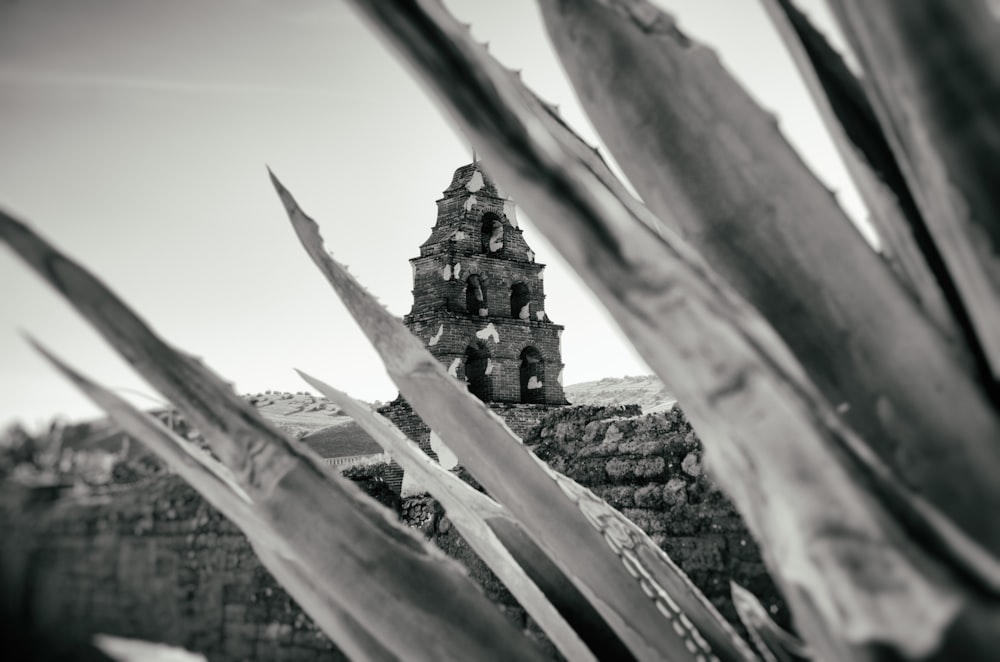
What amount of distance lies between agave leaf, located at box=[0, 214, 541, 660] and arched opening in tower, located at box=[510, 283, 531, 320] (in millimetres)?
12317

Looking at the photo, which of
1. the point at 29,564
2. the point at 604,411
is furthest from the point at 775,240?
the point at 29,564

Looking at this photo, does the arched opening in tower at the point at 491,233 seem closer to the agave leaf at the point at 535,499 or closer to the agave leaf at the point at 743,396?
the agave leaf at the point at 535,499

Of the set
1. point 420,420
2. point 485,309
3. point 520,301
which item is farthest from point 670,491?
point 520,301

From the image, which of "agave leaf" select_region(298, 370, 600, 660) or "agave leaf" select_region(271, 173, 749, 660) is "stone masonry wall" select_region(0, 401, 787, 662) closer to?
"agave leaf" select_region(298, 370, 600, 660)

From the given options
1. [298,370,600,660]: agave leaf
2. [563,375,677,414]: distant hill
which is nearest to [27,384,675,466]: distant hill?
[563,375,677,414]: distant hill

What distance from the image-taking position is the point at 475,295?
1327cm

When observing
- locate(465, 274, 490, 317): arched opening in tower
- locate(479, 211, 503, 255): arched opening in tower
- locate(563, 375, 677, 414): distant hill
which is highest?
locate(479, 211, 503, 255): arched opening in tower

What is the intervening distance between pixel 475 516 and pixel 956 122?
811 millimetres

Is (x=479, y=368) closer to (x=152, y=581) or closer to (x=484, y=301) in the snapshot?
(x=484, y=301)

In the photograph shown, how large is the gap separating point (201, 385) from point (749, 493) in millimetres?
574

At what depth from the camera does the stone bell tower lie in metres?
12.4

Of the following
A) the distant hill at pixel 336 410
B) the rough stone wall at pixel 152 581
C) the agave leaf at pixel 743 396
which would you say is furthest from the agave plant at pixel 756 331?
the distant hill at pixel 336 410

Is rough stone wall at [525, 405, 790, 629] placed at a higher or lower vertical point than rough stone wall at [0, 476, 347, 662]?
lower

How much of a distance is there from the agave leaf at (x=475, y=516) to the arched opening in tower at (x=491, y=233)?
38.8 feet
